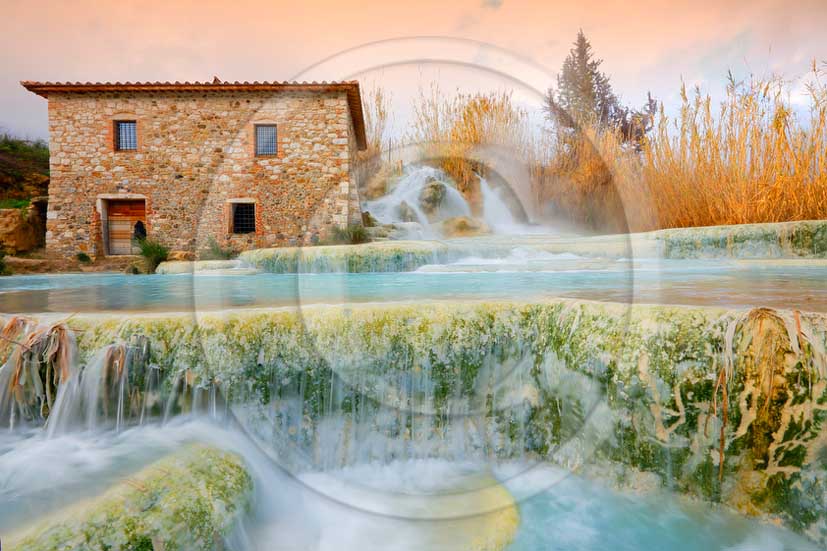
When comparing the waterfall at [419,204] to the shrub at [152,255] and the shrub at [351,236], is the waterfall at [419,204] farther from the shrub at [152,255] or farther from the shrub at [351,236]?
the shrub at [152,255]

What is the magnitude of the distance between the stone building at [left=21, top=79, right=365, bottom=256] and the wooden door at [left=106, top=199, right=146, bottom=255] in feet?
0.89

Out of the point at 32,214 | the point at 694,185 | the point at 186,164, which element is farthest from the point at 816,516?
the point at 32,214

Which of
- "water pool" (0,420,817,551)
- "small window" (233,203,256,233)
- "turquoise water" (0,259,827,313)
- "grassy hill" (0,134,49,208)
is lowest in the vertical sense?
"water pool" (0,420,817,551)

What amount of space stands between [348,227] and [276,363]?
699cm

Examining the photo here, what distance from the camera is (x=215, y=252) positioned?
883cm

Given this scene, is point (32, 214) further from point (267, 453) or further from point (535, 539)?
point (535, 539)

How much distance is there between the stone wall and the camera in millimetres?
9180

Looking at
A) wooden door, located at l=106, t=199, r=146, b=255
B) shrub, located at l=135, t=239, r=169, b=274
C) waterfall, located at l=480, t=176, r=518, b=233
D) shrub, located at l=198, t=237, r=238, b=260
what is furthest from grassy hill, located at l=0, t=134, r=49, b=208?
waterfall, located at l=480, t=176, r=518, b=233

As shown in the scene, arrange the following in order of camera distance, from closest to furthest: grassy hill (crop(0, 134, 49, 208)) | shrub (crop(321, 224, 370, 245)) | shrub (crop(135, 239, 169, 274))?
shrub (crop(135, 239, 169, 274)) → shrub (crop(321, 224, 370, 245)) → grassy hill (crop(0, 134, 49, 208))

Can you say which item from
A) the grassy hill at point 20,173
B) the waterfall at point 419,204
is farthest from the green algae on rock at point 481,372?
the grassy hill at point 20,173

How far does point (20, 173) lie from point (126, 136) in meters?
5.78

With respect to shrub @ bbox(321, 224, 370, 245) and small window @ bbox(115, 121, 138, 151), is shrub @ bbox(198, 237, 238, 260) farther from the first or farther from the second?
small window @ bbox(115, 121, 138, 151)

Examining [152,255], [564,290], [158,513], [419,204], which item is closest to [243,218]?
[152,255]

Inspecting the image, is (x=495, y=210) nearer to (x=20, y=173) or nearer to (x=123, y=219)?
(x=123, y=219)
